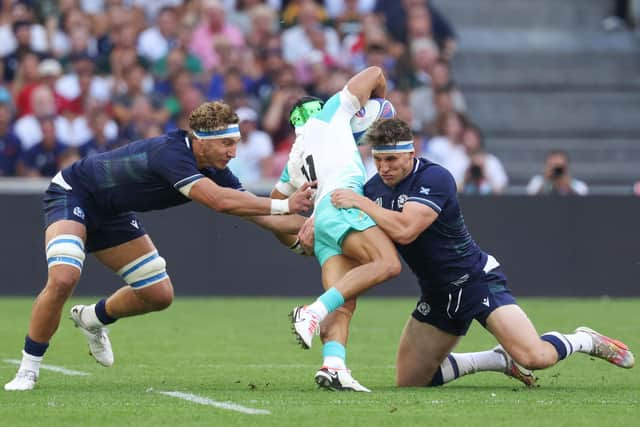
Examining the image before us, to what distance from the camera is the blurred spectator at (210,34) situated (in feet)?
68.2

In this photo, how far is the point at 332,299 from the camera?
937cm

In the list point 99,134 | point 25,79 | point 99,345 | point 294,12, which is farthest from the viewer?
point 294,12

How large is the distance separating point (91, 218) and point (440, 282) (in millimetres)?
2473

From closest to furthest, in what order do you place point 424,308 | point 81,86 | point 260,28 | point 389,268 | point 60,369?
point 389,268 → point 424,308 → point 60,369 → point 81,86 → point 260,28

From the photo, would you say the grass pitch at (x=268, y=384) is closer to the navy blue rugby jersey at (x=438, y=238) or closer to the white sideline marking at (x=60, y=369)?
the white sideline marking at (x=60, y=369)

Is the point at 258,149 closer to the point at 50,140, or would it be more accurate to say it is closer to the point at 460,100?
the point at 50,140

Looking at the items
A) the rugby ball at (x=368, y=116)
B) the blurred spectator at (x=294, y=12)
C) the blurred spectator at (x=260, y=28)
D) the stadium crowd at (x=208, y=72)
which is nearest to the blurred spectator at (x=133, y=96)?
the stadium crowd at (x=208, y=72)

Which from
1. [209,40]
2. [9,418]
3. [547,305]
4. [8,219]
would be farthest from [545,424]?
[209,40]

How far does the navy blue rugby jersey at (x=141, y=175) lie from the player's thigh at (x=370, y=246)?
110cm

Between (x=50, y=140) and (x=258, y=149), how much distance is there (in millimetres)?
2674

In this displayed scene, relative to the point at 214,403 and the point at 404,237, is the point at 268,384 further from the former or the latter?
the point at 404,237

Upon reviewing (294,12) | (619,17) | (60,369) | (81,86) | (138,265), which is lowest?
(81,86)

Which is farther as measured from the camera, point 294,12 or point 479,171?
point 294,12

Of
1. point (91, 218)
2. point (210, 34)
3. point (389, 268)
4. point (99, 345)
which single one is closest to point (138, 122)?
point (210, 34)
